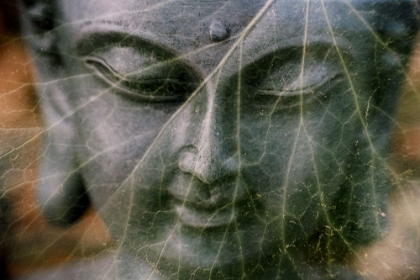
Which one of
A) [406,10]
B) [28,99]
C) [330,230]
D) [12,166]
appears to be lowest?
[330,230]

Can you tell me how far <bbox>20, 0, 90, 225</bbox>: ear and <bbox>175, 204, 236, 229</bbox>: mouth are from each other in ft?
0.59

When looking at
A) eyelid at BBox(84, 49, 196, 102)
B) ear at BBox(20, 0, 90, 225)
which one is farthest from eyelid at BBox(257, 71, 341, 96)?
ear at BBox(20, 0, 90, 225)

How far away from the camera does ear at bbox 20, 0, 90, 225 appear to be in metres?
0.78

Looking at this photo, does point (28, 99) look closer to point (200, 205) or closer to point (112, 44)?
point (112, 44)

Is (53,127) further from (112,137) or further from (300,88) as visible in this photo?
(300,88)

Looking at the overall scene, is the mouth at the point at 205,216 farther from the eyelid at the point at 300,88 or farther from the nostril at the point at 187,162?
the eyelid at the point at 300,88

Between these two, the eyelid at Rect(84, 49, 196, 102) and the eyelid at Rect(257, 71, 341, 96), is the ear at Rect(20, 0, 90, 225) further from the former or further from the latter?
the eyelid at Rect(257, 71, 341, 96)

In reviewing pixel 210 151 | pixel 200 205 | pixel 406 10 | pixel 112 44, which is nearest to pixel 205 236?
pixel 200 205

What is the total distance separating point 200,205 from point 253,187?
92 mm

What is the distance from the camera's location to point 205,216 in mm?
779

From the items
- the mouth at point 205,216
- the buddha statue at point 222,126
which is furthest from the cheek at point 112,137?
the mouth at point 205,216

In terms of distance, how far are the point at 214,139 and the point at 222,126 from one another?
0.02 metres

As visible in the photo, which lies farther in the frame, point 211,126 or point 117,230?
point 117,230

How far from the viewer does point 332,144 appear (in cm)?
75
